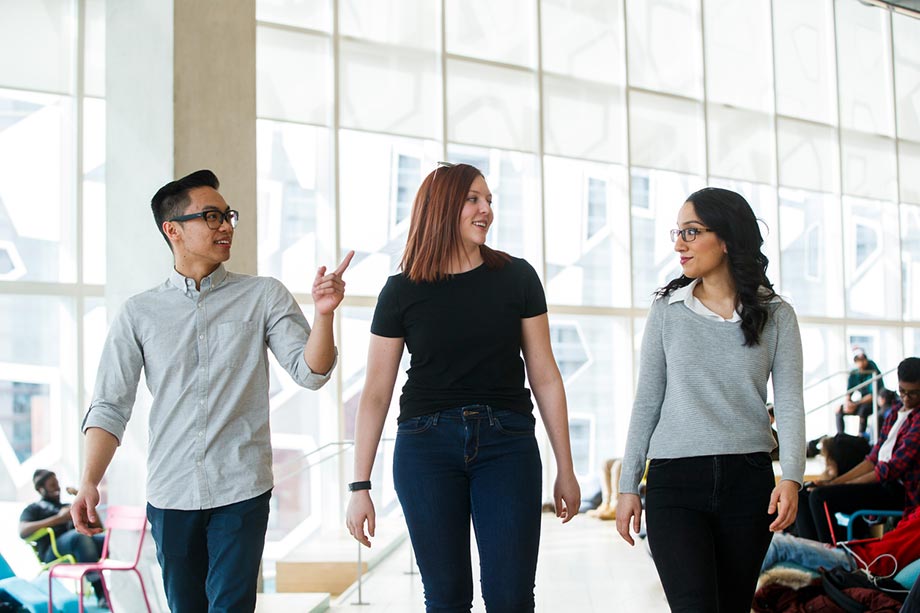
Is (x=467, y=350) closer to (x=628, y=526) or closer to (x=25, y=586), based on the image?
(x=628, y=526)

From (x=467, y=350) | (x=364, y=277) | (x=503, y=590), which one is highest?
(x=364, y=277)

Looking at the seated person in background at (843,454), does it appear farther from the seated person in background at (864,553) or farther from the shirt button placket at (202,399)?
the shirt button placket at (202,399)

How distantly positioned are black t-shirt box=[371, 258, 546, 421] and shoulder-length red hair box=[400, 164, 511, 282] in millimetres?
28

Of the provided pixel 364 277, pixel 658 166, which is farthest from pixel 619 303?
pixel 364 277

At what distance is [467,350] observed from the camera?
2.28m

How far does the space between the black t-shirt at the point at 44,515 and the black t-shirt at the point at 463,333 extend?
497 centimetres

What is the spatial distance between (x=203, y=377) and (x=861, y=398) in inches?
381

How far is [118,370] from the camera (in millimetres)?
2461

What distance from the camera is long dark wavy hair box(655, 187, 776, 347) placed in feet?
7.72

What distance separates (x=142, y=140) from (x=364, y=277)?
4446 millimetres

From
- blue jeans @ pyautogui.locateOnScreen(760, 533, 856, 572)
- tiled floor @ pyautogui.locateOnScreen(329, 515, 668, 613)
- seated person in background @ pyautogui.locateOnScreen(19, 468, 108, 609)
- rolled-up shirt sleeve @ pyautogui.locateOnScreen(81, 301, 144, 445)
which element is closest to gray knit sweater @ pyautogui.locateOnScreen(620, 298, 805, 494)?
rolled-up shirt sleeve @ pyautogui.locateOnScreen(81, 301, 144, 445)

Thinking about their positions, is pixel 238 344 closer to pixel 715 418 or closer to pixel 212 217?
pixel 212 217

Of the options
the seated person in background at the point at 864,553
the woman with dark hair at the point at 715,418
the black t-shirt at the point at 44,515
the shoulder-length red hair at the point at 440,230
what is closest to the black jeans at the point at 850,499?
the seated person in background at the point at 864,553

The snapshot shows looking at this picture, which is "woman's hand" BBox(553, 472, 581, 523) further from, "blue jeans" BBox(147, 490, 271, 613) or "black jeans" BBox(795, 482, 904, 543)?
"black jeans" BBox(795, 482, 904, 543)
